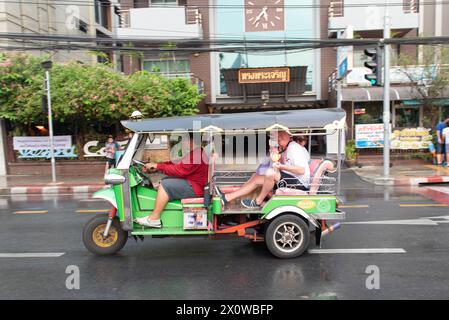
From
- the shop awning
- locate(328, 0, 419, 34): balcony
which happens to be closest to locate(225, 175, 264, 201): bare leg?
the shop awning

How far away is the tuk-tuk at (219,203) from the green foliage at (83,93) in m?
10.5

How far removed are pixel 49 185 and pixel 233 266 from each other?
1072cm

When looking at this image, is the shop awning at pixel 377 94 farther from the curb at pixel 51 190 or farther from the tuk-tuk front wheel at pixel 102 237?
the tuk-tuk front wheel at pixel 102 237

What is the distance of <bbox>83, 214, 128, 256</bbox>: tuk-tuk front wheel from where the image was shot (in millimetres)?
5414

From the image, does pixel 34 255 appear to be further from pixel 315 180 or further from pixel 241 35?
pixel 241 35

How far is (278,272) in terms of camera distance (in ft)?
15.4

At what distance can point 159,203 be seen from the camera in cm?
521

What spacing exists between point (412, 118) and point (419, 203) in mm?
11480

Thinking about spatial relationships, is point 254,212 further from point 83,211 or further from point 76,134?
point 76,134

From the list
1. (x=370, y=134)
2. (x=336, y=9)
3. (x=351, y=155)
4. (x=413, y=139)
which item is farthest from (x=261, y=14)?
(x=413, y=139)

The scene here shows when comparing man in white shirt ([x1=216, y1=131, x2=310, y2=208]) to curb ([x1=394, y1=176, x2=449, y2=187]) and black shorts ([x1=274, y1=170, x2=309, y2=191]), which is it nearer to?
black shorts ([x1=274, y1=170, x2=309, y2=191])

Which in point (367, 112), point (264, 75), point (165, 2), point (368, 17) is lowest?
point (367, 112)

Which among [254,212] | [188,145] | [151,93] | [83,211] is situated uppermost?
[151,93]

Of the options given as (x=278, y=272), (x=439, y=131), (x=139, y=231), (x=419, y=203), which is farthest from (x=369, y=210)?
(x=439, y=131)
